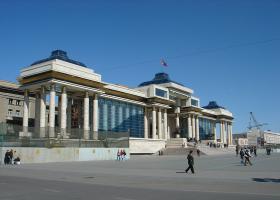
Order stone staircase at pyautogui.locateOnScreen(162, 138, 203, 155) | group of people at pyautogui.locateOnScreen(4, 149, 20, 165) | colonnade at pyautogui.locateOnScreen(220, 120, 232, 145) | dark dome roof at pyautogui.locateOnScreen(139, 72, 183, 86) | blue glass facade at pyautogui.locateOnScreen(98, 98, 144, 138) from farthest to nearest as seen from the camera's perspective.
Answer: colonnade at pyautogui.locateOnScreen(220, 120, 232, 145) < dark dome roof at pyautogui.locateOnScreen(139, 72, 183, 86) < stone staircase at pyautogui.locateOnScreen(162, 138, 203, 155) < blue glass facade at pyautogui.locateOnScreen(98, 98, 144, 138) < group of people at pyautogui.locateOnScreen(4, 149, 20, 165)

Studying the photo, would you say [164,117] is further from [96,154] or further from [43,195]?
[43,195]

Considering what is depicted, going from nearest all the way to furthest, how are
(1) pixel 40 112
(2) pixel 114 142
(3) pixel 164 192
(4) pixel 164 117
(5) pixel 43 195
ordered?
1. (5) pixel 43 195
2. (3) pixel 164 192
3. (2) pixel 114 142
4. (1) pixel 40 112
5. (4) pixel 164 117

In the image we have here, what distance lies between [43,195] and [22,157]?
29568mm

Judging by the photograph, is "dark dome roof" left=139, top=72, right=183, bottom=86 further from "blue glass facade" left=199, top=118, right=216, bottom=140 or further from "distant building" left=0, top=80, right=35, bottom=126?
"distant building" left=0, top=80, right=35, bottom=126

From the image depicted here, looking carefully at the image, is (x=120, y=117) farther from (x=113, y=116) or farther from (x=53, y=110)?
(x=53, y=110)

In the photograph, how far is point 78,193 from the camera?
1505 cm

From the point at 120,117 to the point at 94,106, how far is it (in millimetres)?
13513

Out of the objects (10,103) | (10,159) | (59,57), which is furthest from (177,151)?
(10,159)

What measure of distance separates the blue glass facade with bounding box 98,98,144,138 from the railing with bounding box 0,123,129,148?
63.5 ft

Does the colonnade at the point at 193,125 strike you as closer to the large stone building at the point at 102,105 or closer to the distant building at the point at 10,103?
the large stone building at the point at 102,105

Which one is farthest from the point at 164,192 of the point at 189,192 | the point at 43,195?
the point at 43,195

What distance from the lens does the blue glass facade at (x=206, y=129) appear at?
12406 centimetres

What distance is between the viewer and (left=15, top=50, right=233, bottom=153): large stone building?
6081 centimetres

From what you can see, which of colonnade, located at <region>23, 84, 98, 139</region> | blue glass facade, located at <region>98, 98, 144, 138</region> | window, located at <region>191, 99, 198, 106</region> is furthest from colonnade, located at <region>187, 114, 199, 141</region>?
colonnade, located at <region>23, 84, 98, 139</region>
